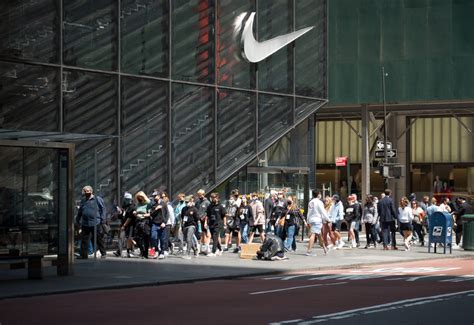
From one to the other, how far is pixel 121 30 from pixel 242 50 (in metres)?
Answer: 5.85

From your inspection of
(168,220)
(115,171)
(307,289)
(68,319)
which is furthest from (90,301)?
(115,171)

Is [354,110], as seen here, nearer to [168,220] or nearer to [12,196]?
[168,220]

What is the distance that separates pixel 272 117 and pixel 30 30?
1172cm

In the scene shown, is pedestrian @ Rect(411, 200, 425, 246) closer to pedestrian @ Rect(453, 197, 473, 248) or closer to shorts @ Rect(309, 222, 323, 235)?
pedestrian @ Rect(453, 197, 473, 248)

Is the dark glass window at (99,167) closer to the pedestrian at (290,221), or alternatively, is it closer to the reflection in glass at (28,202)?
the pedestrian at (290,221)

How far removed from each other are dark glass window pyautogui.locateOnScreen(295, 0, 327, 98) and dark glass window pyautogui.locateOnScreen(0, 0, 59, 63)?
12.1 meters

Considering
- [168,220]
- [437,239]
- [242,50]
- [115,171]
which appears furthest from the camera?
[242,50]

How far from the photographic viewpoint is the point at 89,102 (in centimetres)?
3022

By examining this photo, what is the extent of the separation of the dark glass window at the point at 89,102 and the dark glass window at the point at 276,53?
7.56 metres

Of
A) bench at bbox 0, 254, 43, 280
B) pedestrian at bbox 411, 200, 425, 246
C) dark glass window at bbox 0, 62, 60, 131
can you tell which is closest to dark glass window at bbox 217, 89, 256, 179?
pedestrian at bbox 411, 200, 425, 246

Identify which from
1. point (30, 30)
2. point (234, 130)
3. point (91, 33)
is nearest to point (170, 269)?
point (30, 30)

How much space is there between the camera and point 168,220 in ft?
94.7

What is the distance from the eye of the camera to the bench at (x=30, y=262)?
833 inches

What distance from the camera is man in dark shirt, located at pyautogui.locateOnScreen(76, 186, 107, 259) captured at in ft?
87.5
